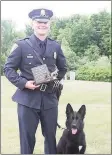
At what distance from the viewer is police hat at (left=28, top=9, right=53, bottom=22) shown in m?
4.03

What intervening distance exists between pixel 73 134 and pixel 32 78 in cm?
90

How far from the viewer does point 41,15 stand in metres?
4.06

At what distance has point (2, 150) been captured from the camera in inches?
218

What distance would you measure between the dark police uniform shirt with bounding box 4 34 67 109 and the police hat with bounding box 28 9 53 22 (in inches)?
7.5

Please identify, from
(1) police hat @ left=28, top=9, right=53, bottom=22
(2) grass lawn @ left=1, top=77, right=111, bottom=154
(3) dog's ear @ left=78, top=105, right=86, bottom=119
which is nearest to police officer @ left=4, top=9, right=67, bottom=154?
(1) police hat @ left=28, top=9, right=53, bottom=22

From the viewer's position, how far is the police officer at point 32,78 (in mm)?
3961

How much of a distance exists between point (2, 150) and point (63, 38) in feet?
5.76

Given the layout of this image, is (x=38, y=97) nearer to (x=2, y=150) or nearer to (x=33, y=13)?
(x=33, y=13)

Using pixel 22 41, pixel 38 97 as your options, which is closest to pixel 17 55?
pixel 22 41

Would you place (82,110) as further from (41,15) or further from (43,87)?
(41,15)

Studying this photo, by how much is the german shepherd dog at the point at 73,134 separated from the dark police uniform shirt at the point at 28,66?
39 cm

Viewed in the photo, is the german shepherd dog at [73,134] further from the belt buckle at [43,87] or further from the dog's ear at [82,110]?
the belt buckle at [43,87]

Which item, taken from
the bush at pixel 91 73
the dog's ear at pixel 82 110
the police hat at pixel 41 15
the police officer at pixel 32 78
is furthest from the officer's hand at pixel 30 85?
the bush at pixel 91 73

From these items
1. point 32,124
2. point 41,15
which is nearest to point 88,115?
point 32,124
